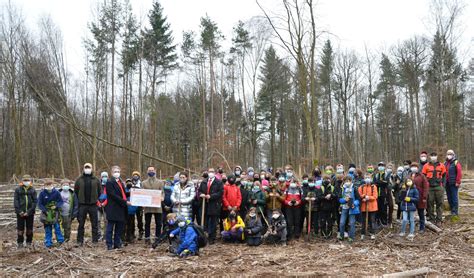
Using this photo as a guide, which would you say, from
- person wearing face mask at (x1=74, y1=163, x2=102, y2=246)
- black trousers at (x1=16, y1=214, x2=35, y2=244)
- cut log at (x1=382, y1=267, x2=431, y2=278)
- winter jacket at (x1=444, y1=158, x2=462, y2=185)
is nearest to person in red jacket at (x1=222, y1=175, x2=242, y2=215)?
person wearing face mask at (x1=74, y1=163, x2=102, y2=246)

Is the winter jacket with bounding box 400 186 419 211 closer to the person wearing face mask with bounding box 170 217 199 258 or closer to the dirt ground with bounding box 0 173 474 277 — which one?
the dirt ground with bounding box 0 173 474 277

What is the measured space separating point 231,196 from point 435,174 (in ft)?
21.2

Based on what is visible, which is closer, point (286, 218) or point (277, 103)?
point (286, 218)

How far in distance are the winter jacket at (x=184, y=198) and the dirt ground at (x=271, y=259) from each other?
44.7 inches

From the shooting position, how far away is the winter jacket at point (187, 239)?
9.26 meters

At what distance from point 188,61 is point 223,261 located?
93.0 feet

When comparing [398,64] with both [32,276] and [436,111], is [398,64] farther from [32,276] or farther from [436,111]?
[32,276]

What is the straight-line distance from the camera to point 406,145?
4503 centimetres

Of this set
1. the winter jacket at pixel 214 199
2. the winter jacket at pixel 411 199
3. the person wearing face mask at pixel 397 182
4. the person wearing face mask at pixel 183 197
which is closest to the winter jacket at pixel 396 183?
the person wearing face mask at pixel 397 182

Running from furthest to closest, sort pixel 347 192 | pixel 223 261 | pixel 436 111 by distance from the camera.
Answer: pixel 436 111, pixel 347 192, pixel 223 261

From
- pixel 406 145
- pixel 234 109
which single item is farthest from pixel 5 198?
pixel 406 145

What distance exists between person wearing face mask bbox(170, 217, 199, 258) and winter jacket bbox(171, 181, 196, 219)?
3.50 ft

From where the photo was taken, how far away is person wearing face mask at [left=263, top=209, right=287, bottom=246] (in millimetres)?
10789

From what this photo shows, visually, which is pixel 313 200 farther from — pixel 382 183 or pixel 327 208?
pixel 382 183
